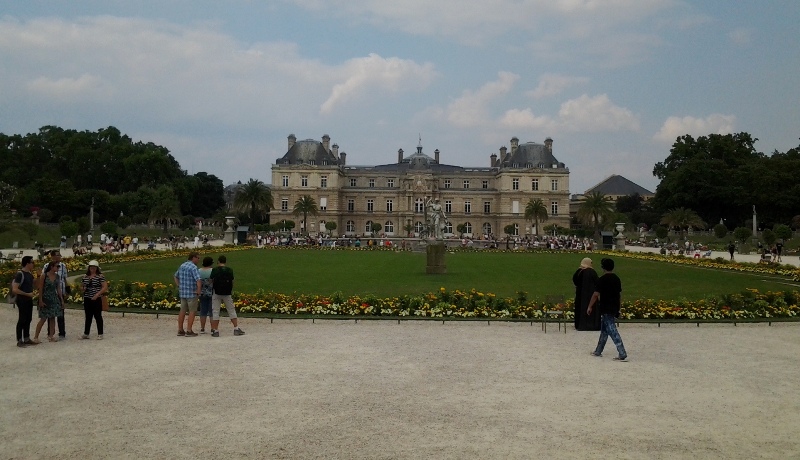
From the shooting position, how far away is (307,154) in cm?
8944

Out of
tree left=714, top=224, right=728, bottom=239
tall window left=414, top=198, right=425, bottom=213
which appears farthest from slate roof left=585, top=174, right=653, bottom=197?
tree left=714, top=224, right=728, bottom=239

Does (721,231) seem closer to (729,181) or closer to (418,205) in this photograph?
(729,181)

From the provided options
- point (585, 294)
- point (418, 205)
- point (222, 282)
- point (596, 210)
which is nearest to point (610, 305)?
point (585, 294)

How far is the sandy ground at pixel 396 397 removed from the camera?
6.32 metres

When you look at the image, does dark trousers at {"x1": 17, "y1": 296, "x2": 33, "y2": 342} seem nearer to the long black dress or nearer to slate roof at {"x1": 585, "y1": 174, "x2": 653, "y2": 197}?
the long black dress

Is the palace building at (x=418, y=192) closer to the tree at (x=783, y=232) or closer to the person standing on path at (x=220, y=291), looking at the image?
the tree at (x=783, y=232)

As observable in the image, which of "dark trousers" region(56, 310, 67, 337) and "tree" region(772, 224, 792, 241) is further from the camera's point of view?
"tree" region(772, 224, 792, 241)

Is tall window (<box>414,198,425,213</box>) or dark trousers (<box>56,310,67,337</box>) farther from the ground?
tall window (<box>414,198,425,213</box>)

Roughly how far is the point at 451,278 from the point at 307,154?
2698 inches

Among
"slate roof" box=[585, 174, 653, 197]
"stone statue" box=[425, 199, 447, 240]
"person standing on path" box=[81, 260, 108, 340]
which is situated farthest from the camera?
"slate roof" box=[585, 174, 653, 197]

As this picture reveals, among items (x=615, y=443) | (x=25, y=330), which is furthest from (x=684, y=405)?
(x=25, y=330)

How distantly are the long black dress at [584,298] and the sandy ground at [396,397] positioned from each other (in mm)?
318

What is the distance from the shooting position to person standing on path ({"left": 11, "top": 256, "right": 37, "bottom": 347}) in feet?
36.1

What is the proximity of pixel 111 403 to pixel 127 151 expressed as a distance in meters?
77.6
